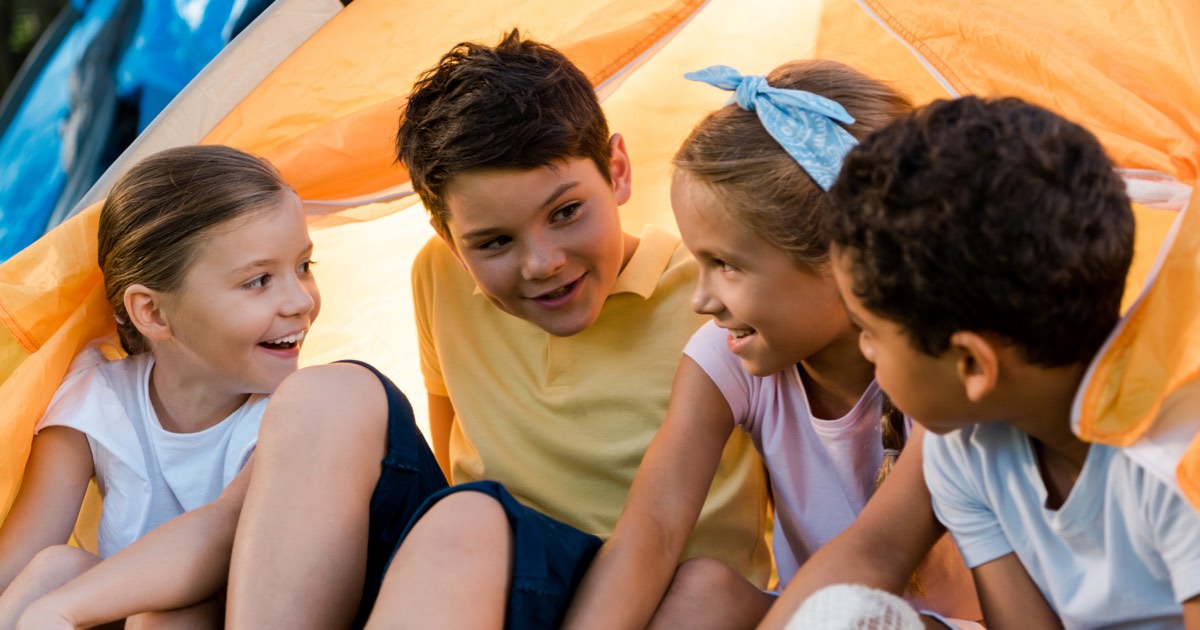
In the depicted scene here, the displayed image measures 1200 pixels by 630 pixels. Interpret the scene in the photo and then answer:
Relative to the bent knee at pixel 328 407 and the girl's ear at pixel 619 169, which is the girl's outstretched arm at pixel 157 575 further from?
the girl's ear at pixel 619 169

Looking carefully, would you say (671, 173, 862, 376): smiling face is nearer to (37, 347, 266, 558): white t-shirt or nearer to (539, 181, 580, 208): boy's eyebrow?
(539, 181, 580, 208): boy's eyebrow

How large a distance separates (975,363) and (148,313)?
0.92 meters

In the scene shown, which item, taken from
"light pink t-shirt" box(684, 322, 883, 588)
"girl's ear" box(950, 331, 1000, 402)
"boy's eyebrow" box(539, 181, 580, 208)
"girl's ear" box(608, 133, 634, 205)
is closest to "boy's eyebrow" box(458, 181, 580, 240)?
"boy's eyebrow" box(539, 181, 580, 208)

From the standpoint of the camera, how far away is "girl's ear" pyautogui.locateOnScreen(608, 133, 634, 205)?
1370 millimetres

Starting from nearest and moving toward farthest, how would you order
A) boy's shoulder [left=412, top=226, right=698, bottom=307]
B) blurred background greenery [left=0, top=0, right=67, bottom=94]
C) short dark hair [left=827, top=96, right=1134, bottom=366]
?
short dark hair [left=827, top=96, right=1134, bottom=366], boy's shoulder [left=412, top=226, right=698, bottom=307], blurred background greenery [left=0, top=0, right=67, bottom=94]

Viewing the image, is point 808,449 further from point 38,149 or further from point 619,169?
point 38,149

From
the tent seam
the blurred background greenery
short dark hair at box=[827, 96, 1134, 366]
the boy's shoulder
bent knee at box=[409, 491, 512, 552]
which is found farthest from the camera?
the blurred background greenery

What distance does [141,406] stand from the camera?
138 centimetres

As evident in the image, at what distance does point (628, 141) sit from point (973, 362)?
99 cm

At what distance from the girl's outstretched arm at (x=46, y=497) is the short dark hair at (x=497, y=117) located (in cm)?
46

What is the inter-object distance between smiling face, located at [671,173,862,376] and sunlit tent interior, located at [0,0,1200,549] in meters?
0.28

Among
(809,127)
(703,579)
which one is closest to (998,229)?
(809,127)

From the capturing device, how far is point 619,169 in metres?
1.38

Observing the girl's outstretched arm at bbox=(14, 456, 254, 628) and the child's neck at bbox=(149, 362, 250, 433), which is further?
the child's neck at bbox=(149, 362, 250, 433)
